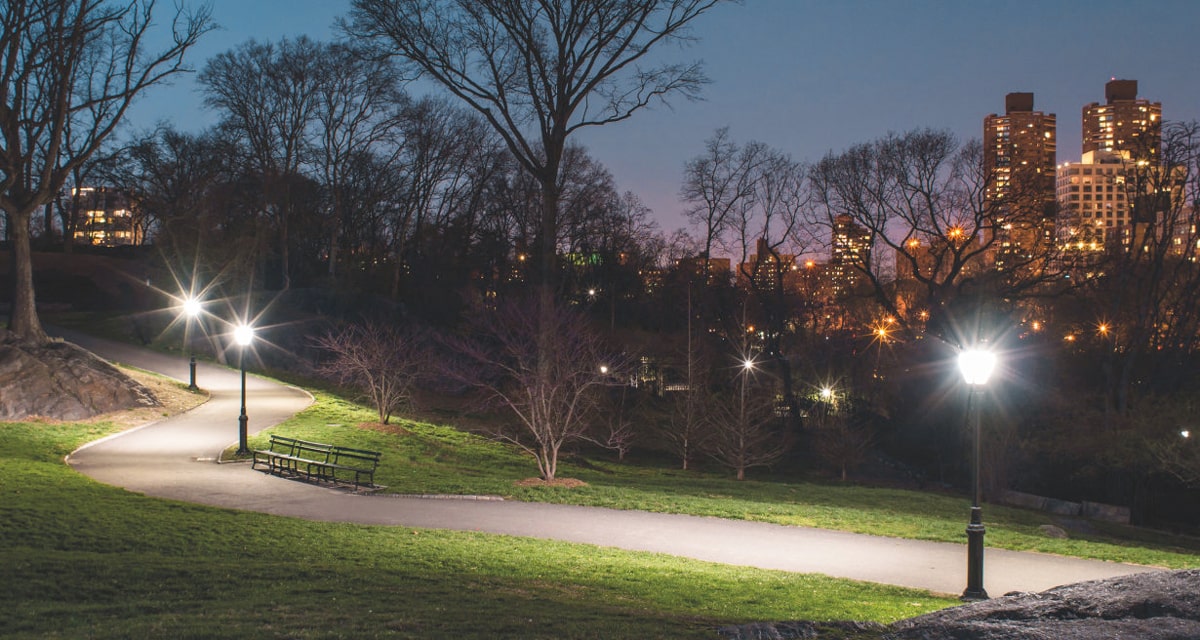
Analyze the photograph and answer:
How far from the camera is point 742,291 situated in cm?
4716

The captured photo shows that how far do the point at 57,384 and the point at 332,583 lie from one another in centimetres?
1947

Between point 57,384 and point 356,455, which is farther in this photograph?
point 57,384

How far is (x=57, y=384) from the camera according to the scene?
24.1 metres

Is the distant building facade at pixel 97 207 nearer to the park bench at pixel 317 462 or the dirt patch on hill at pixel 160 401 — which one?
the dirt patch on hill at pixel 160 401

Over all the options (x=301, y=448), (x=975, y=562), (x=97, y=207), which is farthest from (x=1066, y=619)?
(x=97, y=207)

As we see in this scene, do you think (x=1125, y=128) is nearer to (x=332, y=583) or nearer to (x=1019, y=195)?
(x=1019, y=195)

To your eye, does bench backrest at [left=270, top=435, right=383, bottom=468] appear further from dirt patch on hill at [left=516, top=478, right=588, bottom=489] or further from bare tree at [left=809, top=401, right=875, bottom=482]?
bare tree at [left=809, top=401, right=875, bottom=482]

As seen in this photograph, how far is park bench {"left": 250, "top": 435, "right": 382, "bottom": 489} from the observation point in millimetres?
18562

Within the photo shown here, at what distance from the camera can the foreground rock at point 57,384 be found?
23.0 m

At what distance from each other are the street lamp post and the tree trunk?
25738mm

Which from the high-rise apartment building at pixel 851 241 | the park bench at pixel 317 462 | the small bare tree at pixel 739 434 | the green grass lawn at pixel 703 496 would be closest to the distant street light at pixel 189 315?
the green grass lawn at pixel 703 496

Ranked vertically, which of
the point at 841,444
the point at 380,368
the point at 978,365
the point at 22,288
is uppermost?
the point at 22,288

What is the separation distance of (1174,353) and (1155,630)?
3220cm

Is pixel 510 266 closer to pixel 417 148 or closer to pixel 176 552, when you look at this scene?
pixel 417 148
